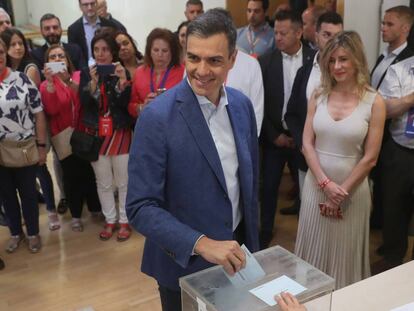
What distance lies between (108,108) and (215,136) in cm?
210

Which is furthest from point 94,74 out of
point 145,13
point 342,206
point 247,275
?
point 145,13

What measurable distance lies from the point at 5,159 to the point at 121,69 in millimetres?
1005

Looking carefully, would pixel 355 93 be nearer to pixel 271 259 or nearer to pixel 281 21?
pixel 281 21

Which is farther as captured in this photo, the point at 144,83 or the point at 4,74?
the point at 144,83

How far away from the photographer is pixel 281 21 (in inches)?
134

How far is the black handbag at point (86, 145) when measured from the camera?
11.5 ft

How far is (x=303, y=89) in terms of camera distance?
3.05 meters

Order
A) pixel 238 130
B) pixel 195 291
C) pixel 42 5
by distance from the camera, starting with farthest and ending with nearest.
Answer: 1. pixel 42 5
2. pixel 238 130
3. pixel 195 291

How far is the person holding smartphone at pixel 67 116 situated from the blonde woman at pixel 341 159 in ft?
5.99

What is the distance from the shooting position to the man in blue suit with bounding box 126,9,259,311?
1380 mm

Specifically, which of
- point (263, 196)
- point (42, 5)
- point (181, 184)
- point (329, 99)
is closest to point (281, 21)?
point (329, 99)

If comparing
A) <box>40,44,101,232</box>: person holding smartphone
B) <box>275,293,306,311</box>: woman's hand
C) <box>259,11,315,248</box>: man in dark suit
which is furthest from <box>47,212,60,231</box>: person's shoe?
<box>275,293,306,311</box>: woman's hand

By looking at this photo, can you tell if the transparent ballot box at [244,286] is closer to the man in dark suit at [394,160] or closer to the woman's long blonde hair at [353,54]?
the woman's long blonde hair at [353,54]

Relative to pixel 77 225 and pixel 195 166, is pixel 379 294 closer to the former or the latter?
pixel 195 166
